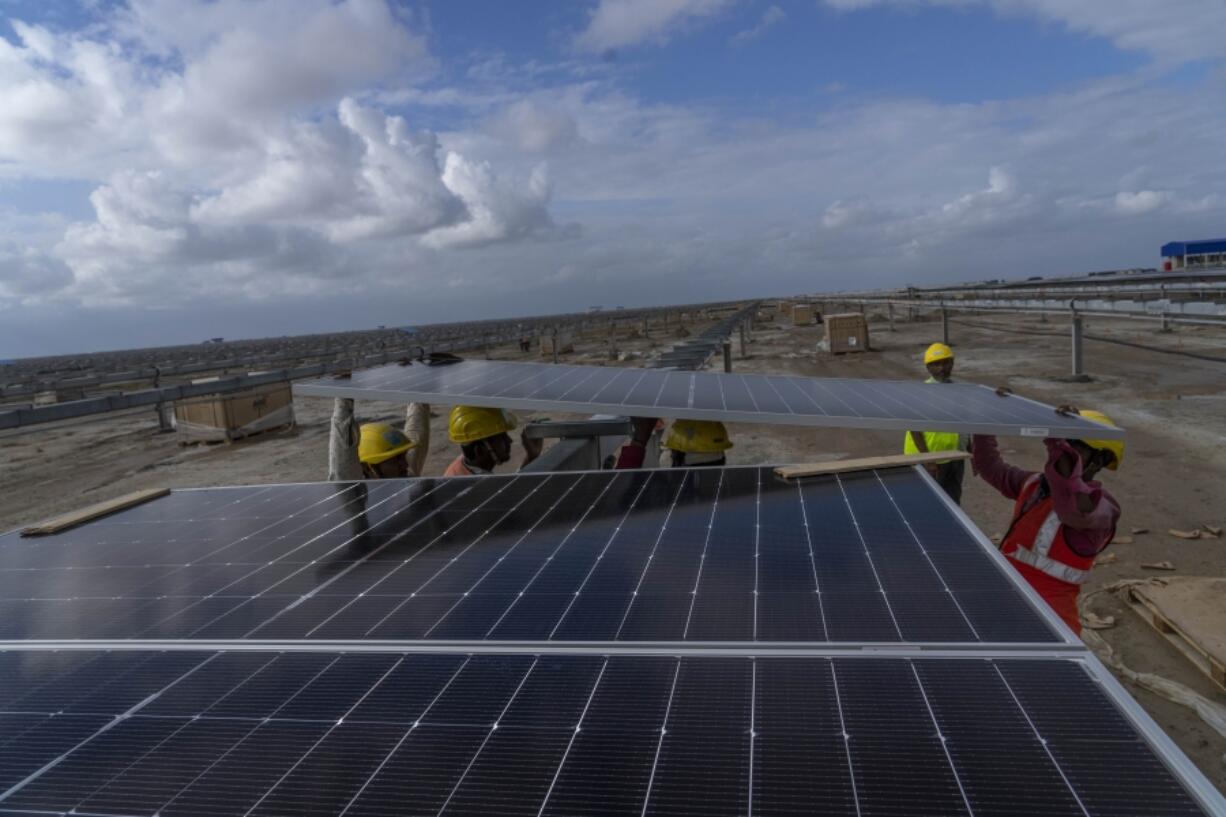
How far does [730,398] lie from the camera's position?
6969 mm

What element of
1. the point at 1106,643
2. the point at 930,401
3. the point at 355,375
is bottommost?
the point at 1106,643

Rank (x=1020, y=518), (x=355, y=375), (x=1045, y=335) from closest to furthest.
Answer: (x=1020, y=518) < (x=355, y=375) < (x=1045, y=335)

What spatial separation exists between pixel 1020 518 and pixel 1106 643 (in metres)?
2.56

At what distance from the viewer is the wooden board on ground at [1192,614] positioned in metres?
6.14

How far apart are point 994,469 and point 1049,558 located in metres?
1.30

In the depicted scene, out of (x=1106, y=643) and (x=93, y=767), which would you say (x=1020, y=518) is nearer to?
(x=1106, y=643)

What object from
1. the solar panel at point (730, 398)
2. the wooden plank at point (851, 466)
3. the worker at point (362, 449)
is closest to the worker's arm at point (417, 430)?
the solar panel at point (730, 398)

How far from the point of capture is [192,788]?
239cm

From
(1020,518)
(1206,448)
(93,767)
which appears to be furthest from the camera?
(1206,448)

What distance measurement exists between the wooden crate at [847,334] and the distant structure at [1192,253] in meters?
34.8

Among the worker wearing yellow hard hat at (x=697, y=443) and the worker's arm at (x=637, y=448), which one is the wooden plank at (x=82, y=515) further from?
the worker wearing yellow hard hat at (x=697, y=443)

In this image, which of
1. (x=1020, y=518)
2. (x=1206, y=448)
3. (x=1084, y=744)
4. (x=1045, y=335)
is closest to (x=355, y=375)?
(x=1020, y=518)

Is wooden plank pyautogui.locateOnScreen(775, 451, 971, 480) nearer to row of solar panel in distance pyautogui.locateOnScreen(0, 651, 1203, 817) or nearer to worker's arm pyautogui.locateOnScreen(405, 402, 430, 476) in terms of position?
row of solar panel in distance pyautogui.locateOnScreen(0, 651, 1203, 817)

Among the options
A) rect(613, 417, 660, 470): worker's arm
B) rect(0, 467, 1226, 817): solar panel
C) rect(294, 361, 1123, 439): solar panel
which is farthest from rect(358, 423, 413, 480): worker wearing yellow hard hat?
rect(0, 467, 1226, 817): solar panel
